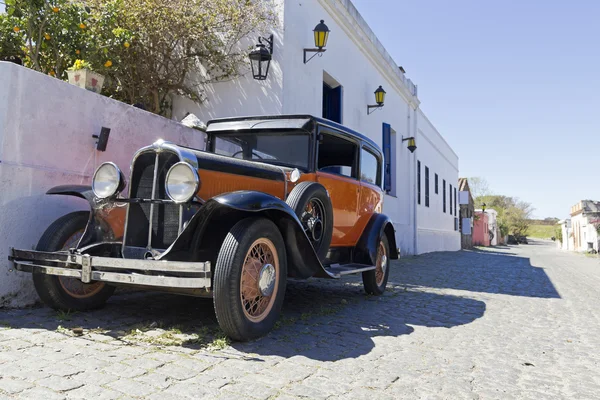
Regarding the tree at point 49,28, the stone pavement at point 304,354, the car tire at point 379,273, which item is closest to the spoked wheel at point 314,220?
the stone pavement at point 304,354


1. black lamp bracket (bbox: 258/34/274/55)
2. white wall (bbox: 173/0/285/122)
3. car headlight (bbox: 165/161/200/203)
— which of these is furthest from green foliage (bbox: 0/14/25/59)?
car headlight (bbox: 165/161/200/203)

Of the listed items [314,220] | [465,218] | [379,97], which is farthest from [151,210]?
[465,218]

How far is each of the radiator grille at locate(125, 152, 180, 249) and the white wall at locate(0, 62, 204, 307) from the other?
111 cm

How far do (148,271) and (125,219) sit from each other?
779 millimetres

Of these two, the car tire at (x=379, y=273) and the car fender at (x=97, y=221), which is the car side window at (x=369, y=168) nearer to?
the car tire at (x=379, y=273)

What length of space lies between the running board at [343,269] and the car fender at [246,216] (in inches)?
8.1

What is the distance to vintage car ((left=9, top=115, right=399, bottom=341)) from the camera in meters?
2.91

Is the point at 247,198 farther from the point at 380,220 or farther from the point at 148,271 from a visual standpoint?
the point at 380,220

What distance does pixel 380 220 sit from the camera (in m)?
5.44

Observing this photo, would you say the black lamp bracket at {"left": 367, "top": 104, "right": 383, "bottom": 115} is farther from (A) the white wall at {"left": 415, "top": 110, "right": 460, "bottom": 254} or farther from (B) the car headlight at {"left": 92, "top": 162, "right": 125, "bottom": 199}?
(B) the car headlight at {"left": 92, "top": 162, "right": 125, "bottom": 199}

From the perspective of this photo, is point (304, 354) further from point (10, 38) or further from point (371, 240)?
point (10, 38)

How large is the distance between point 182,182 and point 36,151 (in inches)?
70.7

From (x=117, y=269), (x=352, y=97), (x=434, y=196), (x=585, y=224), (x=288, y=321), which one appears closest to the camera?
(x=117, y=269)

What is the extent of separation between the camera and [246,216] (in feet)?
10.8
